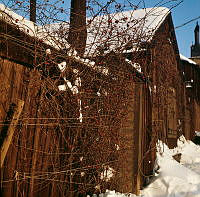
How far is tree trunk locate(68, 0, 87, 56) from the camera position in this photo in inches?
125

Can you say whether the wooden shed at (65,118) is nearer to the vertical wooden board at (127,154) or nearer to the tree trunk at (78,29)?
the vertical wooden board at (127,154)

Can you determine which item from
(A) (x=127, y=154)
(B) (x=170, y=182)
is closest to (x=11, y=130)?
Answer: (A) (x=127, y=154)

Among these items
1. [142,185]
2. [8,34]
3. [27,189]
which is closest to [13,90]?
[8,34]

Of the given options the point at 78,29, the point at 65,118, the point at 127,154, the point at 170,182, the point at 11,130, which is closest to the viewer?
the point at 11,130

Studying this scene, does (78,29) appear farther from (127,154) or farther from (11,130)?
(127,154)

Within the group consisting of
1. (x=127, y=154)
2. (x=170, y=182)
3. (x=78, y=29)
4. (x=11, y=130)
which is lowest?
(x=170, y=182)

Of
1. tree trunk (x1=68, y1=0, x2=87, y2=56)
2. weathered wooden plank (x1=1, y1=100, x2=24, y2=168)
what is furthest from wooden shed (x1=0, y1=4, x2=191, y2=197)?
tree trunk (x1=68, y1=0, x2=87, y2=56)

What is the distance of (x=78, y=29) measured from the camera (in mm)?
2939

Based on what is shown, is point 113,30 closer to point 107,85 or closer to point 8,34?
point 107,85

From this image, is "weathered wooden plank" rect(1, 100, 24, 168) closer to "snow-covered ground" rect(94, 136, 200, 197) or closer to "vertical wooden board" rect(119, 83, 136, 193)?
"snow-covered ground" rect(94, 136, 200, 197)

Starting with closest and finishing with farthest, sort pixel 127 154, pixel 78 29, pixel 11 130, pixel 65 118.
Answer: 1. pixel 11 130
2. pixel 65 118
3. pixel 78 29
4. pixel 127 154

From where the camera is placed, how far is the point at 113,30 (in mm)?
4023

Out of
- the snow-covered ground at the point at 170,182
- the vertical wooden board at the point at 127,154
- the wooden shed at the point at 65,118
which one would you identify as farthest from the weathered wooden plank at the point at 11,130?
the vertical wooden board at the point at 127,154

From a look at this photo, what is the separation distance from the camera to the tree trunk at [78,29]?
317 centimetres
